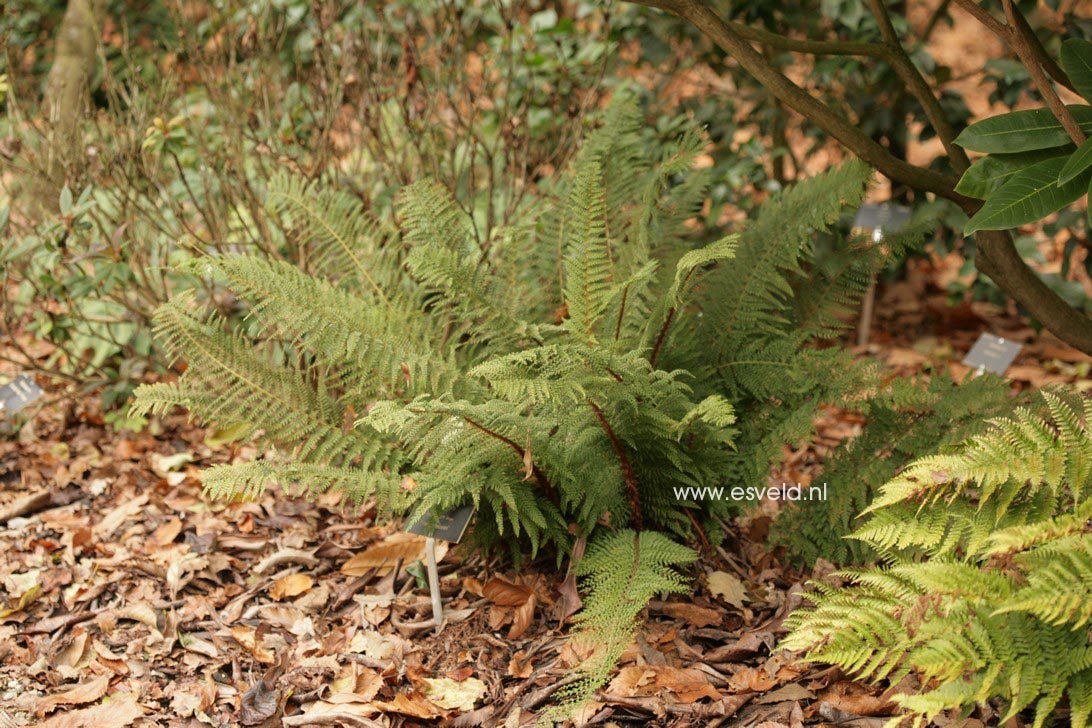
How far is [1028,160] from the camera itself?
6.67 ft

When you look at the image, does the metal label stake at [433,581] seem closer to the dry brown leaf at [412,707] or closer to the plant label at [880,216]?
the dry brown leaf at [412,707]

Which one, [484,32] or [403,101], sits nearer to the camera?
[403,101]

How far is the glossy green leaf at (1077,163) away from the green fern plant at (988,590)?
421mm

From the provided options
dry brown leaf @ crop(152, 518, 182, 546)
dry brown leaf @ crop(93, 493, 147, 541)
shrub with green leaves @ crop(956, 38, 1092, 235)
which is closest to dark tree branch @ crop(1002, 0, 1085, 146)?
shrub with green leaves @ crop(956, 38, 1092, 235)

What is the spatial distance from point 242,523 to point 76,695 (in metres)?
0.79

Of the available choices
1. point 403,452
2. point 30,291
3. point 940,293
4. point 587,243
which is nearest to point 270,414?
point 403,452

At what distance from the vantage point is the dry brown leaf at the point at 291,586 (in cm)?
249

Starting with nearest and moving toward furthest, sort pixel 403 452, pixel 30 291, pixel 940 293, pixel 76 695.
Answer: pixel 76 695 < pixel 403 452 < pixel 30 291 < pixel 940 293

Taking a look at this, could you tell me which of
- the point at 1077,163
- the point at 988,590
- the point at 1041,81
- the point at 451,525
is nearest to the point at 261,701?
the point at 451,525

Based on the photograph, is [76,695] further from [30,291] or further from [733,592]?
[30,291]

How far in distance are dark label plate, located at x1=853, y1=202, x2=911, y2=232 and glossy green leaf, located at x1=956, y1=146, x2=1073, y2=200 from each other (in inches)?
63.0

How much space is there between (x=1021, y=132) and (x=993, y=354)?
114 cm

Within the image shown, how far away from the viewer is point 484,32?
4.52 metres

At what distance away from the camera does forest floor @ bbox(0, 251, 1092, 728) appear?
2008 millimetres
